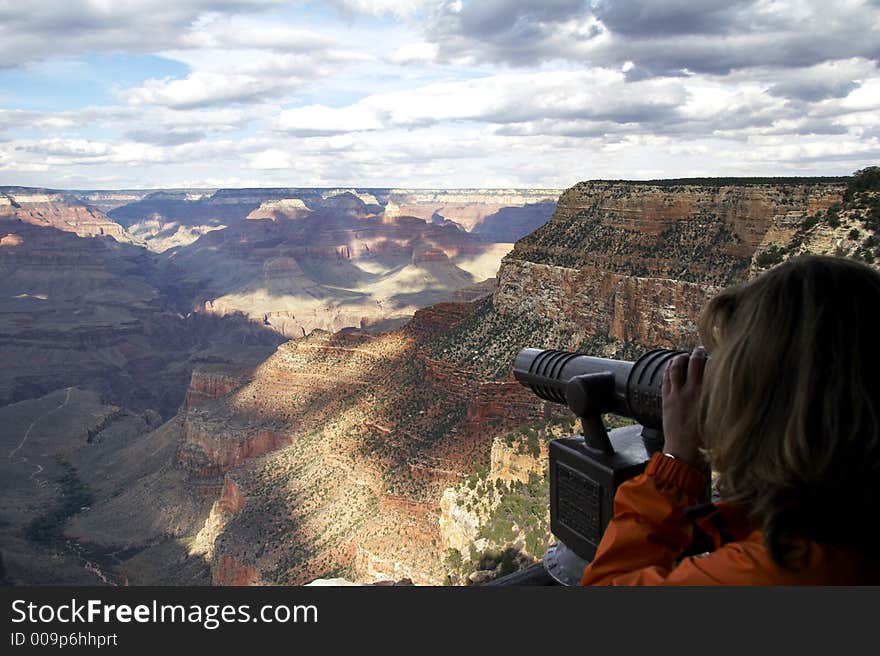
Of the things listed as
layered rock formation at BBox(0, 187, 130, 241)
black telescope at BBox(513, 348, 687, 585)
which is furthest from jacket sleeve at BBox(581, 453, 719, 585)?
layered rock formation at BBox(0, 187, 130, 241)

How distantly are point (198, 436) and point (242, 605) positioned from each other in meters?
42.3

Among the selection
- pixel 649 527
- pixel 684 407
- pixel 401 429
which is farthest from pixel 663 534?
pixel 401 429

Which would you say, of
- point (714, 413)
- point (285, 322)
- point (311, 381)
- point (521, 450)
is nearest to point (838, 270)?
point (714, 413)

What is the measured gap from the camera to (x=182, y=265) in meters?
175

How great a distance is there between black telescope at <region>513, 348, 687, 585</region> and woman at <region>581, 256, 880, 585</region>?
0.57 meters

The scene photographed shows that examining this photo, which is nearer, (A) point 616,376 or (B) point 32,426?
(A) point 616,376

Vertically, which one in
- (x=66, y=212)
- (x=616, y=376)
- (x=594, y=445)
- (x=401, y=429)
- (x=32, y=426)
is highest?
(x=616, y=376)

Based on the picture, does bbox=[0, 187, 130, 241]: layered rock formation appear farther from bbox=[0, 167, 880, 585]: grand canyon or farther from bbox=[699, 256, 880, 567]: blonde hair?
bbox=[699, 256, 880, 567]: blonde hair

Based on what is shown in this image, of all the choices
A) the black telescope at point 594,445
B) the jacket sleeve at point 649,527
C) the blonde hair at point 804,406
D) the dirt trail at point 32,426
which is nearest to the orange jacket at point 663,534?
the jacket sleeve at point 649,527

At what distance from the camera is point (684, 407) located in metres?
2.11

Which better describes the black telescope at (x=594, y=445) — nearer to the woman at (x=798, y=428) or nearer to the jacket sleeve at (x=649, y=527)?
the jacket sleeve at (x=649, y=527)

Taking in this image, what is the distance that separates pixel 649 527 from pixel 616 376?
78cm

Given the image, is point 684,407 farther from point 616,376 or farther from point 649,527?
point 616,376

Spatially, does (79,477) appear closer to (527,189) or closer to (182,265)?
(182,265)
